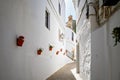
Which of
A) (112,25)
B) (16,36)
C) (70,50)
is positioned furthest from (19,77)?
(70,50)

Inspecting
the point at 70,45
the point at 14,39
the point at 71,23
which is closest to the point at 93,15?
the point at 14,39

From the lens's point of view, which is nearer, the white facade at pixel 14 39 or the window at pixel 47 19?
the white facade at pixel 14 39

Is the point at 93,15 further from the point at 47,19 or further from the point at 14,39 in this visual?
the point at 47,19

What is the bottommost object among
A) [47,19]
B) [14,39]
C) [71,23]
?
[14,39]

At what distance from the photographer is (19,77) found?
13.0ft

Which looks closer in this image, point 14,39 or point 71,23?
point 14,39

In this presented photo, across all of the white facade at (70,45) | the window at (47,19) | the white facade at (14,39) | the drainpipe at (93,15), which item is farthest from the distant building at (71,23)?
the white facade at (14,39)

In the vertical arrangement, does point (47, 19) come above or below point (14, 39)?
above

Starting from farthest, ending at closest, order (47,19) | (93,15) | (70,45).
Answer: (70,45), (47,19), (93,15)

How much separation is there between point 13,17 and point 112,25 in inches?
74.3

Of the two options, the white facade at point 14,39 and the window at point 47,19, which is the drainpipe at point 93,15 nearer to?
the white facade at point 14,39

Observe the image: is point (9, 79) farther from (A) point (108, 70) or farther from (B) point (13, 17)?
(A) point (108, 70)

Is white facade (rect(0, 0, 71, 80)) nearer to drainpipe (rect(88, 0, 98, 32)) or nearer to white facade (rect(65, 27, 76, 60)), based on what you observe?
drainpipe (rect(88, 0, 98, 32))

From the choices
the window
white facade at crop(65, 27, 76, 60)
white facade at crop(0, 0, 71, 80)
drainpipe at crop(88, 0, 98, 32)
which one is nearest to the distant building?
white facade at crop(65, 27, 76, 60)
